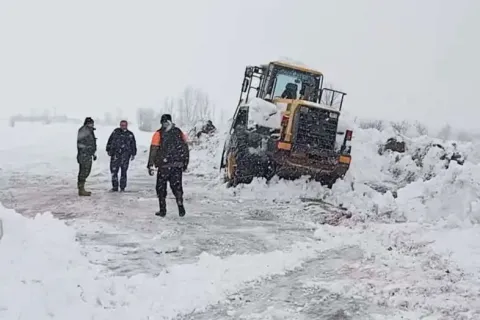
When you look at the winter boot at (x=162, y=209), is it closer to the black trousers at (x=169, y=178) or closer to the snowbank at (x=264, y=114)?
the black trousers at (x=169, y=178)

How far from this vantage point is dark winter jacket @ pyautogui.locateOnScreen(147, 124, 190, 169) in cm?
930

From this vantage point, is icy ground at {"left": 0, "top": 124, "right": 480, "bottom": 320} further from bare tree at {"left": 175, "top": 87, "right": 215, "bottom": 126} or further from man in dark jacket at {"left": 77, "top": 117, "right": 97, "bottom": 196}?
bare tree at {"left": 175, "top": 87, "right": 215, "bottom": 126}

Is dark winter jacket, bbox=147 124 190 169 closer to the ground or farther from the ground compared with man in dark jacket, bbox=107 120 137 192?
farther from the ground

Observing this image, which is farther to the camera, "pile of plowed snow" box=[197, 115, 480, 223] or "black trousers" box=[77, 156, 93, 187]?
"black trousers" box=[77, 156, 93, 187]

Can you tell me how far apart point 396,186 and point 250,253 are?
10590 millimetres

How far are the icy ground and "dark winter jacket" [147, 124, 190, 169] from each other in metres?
0.94

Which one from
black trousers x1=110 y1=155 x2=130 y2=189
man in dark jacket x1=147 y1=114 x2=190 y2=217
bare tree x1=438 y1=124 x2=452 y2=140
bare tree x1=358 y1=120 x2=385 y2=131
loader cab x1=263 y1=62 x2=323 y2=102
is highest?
loader cab x1=263 y1=62 x2=323 y2=102

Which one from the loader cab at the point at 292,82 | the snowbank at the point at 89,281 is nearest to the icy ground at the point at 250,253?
the snowbank at the point at 89,281

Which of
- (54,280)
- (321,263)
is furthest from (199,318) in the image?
(321,263)

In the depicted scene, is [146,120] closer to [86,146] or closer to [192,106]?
[192,106]

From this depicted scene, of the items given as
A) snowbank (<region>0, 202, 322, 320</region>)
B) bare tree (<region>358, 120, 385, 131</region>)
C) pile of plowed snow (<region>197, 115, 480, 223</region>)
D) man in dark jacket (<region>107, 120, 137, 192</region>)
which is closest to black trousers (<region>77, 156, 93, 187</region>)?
man in dark jacket (<region>107, 120, 137, 192</region>)

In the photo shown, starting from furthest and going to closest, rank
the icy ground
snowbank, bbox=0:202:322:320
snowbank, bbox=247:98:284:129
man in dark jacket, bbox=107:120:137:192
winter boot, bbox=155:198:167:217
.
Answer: snowbank, bbox=247:98:284:129, man in dark jacket, bbox=107:120:137:192, winter boot, bbox=155:198:167:217, the icy ground, snowbank, bbox=0:202:322:320

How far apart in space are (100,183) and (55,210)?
4.74 metres

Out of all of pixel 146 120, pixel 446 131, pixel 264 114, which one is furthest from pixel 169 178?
pixel 446 131
